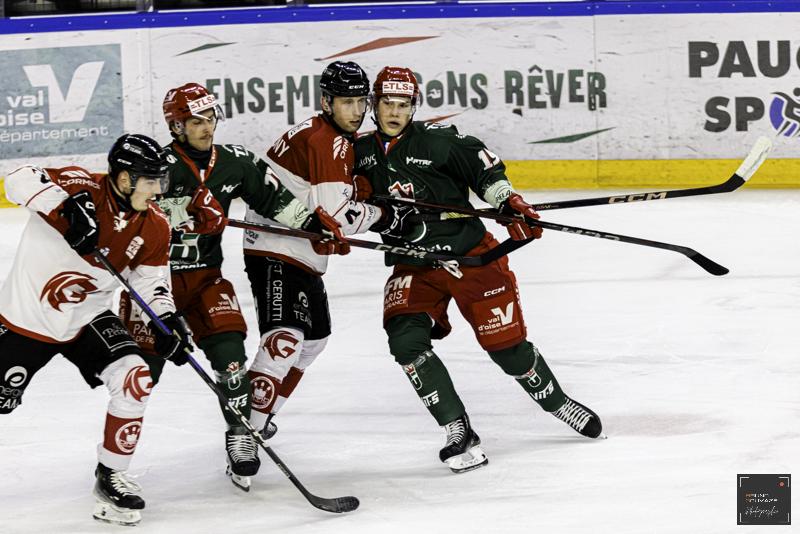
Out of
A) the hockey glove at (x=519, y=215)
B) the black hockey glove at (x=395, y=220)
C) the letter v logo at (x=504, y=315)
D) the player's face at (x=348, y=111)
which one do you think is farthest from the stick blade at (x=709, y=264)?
the player's face at (x=348, y=111)

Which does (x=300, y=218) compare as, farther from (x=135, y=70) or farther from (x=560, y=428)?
(x=135, y=70)

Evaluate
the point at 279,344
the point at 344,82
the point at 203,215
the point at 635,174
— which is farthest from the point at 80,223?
the point at 635,174

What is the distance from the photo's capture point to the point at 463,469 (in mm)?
4180

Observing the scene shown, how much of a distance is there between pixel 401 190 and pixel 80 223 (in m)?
1.19

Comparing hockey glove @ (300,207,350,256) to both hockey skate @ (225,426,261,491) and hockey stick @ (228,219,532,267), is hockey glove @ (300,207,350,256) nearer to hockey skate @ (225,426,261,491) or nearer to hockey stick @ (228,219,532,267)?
hockey stick @ (228,219,532,267)

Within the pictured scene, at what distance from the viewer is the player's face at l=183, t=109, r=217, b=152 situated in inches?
165

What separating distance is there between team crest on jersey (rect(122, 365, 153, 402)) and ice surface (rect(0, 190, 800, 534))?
1.18ft

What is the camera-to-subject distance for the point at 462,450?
13.8ft

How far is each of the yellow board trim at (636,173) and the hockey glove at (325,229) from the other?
4.11m

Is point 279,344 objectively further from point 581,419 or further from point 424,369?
point 581,419

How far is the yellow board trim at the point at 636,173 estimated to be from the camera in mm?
8336

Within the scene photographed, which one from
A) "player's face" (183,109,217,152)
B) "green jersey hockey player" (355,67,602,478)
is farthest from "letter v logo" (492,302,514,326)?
"player's face" (183,109,217,152)

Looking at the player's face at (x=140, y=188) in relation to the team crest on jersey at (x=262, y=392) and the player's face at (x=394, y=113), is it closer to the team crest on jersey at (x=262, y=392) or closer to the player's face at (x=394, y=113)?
the team crest on jersey at (x=262, y=392)

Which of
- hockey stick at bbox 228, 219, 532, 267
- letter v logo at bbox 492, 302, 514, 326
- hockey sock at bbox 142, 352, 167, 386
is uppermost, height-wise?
hockey stick at bbox 228, 219, 532, 267
